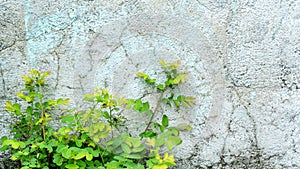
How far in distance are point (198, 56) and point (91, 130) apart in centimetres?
60

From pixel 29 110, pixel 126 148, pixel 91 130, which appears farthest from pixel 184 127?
pixel 29 110

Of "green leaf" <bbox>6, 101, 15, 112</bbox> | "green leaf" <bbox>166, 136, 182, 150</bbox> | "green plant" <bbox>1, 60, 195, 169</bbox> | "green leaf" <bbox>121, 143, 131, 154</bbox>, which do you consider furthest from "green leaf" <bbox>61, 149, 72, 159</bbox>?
"green leaf" <bbox>166, 136, 182, 150</bbox>

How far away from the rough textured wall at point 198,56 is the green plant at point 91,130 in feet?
0.24

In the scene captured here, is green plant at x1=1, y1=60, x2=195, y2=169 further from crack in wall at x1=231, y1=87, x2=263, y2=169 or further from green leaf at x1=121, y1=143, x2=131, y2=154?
crack in wall at x1=231, y1=87, x2=263, y2=169

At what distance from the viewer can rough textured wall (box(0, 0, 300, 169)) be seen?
6.27ft

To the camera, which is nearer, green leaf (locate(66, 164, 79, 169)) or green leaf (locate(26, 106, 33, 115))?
green leaf (locate(66, 164, 79, 169))

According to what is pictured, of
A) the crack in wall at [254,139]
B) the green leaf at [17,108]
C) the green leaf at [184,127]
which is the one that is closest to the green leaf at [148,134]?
the green leaf at [184,127]

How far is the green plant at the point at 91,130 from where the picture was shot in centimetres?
181

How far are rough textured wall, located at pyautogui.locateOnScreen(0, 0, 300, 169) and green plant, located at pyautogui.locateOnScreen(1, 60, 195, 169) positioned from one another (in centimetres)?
7

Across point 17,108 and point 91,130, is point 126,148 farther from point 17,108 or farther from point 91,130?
point 17,108

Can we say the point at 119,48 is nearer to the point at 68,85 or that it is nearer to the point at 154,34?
the point at 154,34

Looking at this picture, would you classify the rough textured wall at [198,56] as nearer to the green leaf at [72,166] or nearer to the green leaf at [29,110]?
the green leaf at [29,110]

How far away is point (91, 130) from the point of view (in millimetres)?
1860

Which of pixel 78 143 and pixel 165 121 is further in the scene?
pixel 165 121
